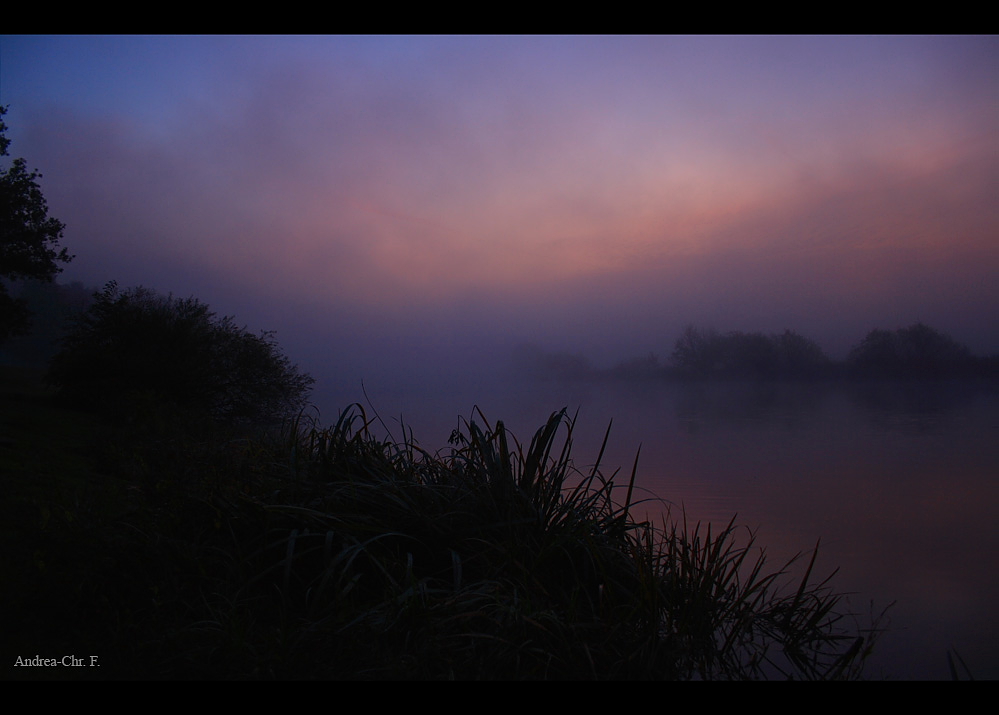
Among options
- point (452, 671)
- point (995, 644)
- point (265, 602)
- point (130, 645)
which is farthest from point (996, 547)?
point (130, 645)

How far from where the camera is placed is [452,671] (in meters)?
2.40

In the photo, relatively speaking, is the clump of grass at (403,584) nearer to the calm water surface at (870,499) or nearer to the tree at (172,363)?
the calm water surface at (870,499)

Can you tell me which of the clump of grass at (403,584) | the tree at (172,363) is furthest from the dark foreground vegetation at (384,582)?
the tree at (172,363)

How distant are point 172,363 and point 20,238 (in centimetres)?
481

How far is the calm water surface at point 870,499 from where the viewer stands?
4.42m

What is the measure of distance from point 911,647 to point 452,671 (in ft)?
10.6

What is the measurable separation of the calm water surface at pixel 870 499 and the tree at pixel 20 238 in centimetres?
1108

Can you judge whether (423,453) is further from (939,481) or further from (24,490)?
(939,481)

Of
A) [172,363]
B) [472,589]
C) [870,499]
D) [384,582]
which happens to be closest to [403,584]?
[384,582]

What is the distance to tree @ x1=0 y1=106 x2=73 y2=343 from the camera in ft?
43.4

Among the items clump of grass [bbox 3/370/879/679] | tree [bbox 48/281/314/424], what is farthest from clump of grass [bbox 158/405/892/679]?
tree [bbox 48/281/314/424]

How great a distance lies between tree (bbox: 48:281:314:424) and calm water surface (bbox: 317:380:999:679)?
611 cm

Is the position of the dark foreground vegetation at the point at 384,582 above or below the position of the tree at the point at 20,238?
below

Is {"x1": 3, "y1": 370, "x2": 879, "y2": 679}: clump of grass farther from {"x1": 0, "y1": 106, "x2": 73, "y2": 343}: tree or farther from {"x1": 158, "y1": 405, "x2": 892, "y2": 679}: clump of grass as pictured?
{"x1": 0, "y1": 106, "x2": 73, "y2": 343}: tree
